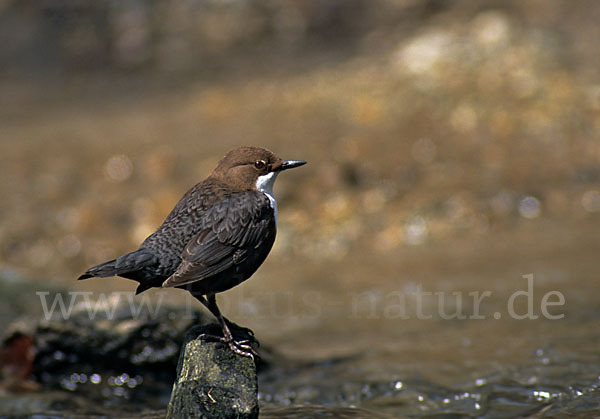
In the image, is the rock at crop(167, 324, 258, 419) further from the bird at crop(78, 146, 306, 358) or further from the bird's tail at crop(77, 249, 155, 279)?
the bird's tail at crop(77, 249, 155, 279)

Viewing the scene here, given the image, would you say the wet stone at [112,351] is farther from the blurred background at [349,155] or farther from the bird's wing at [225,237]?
the bird's wing at [225,237]

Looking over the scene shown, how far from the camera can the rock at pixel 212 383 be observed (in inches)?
147

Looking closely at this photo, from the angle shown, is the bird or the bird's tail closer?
the bird's tail

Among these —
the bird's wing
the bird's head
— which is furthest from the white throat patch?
the bird's wing

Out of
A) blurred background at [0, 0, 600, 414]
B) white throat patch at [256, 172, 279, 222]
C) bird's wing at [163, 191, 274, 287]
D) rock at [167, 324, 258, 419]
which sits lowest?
rock at [167, 324, 258, 419]

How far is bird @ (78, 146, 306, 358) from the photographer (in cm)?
369

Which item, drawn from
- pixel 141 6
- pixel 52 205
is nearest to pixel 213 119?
pixel 52 205

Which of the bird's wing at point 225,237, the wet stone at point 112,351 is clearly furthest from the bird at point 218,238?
the wet stone at point 112,351

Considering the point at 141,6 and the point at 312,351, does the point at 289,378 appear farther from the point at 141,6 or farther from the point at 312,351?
the point at 141,6

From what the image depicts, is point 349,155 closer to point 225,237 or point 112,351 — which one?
point 112,351

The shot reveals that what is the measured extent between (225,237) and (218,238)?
3cm

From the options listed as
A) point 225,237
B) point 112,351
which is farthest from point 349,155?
point 225,237

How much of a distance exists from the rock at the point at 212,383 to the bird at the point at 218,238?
0.23 ft

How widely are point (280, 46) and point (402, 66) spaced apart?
3.00 meters
